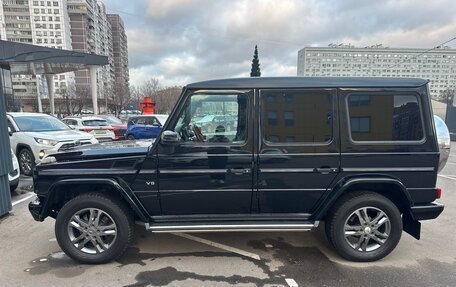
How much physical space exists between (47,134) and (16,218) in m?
3.43

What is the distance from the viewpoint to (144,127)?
12.9 metres

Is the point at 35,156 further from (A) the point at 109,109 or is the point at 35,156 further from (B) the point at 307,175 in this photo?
(A) the point at 109,109

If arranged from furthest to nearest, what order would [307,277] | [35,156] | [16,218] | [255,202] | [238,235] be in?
[35,156], [16,218], [238,235], [255,202], [307,277]

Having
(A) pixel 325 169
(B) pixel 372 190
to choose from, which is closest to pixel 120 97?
(A) pixel 325 169

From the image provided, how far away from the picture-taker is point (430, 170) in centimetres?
292

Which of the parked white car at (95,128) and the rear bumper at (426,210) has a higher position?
the parked white car at (95,128)

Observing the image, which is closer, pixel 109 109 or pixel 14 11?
pixel 109 109

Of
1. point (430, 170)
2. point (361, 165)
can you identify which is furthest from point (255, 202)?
point (430, 170)

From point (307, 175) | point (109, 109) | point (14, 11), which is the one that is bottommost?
point (307, 175)

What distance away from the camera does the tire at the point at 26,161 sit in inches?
274

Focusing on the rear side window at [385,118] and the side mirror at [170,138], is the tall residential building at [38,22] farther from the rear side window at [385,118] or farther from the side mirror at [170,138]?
the rear side window at [385,118]

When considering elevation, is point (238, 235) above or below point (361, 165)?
below

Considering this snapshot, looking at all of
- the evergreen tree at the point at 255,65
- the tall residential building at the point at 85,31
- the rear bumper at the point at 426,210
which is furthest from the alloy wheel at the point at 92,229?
the tall residential building at the point at 85,31

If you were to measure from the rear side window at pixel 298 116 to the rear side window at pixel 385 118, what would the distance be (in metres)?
0.28
